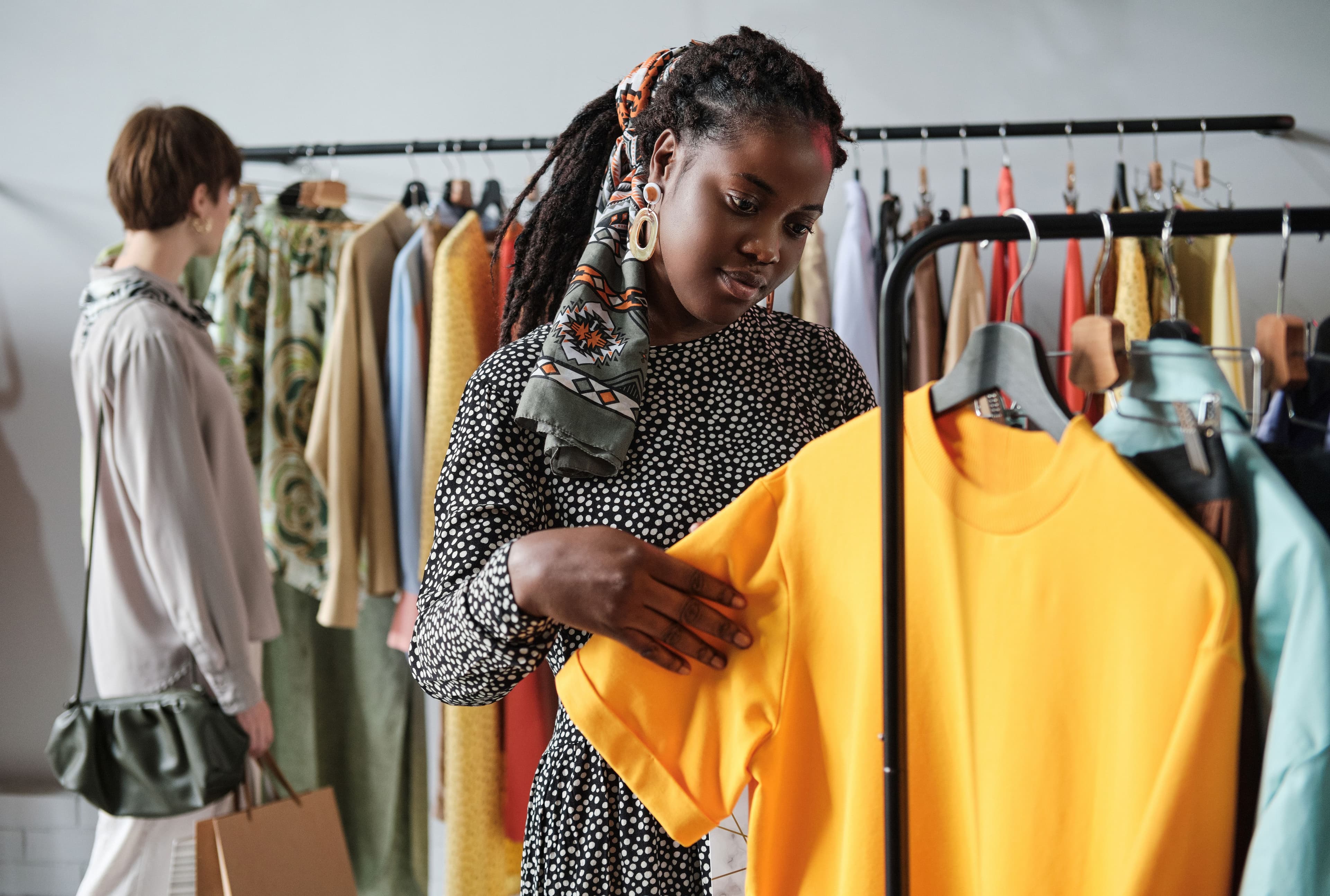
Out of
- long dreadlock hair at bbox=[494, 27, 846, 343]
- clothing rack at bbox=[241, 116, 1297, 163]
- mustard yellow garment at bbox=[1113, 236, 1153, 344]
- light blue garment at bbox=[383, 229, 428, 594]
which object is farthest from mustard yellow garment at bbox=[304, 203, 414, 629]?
mustard yellow garment at bbox=[1113, 236, 1153, 344]

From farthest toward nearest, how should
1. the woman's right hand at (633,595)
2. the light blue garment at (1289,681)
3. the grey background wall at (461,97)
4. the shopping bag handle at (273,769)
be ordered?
the grey background wall at (461,97) → the shopping bag handle at (273,769) → the woman's right hand at (633,595) → the light blue garment at (1289,681)

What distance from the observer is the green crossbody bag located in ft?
4.87

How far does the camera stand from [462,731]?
1849 millimetres

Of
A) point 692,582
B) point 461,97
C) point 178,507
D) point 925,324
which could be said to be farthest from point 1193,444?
point 461,97

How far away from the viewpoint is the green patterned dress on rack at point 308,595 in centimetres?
202

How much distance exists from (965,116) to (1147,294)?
63 cm

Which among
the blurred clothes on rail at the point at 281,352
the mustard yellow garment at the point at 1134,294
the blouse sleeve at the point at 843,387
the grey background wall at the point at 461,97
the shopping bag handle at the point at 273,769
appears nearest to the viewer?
the blouse sleeve at the point at 843,387

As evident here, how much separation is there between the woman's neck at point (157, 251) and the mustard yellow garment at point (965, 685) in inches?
49.5

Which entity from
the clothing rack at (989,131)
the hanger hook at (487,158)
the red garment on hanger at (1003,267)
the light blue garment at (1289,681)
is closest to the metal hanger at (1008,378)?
the light blue garment at (1289,681)

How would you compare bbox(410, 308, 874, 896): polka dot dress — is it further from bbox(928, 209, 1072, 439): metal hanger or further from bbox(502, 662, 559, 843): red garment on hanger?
bbox(502, 662, 559, 843): red garment on hanger

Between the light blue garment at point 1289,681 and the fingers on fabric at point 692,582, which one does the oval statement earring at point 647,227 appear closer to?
the fingers on fabric at point 692,582

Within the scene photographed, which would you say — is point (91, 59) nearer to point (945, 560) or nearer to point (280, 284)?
point (280, 284)

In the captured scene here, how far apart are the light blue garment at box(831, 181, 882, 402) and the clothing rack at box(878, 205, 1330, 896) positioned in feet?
4.14

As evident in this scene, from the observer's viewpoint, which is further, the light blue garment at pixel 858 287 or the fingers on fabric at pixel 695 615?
the light blue garment at pixel 858 287
